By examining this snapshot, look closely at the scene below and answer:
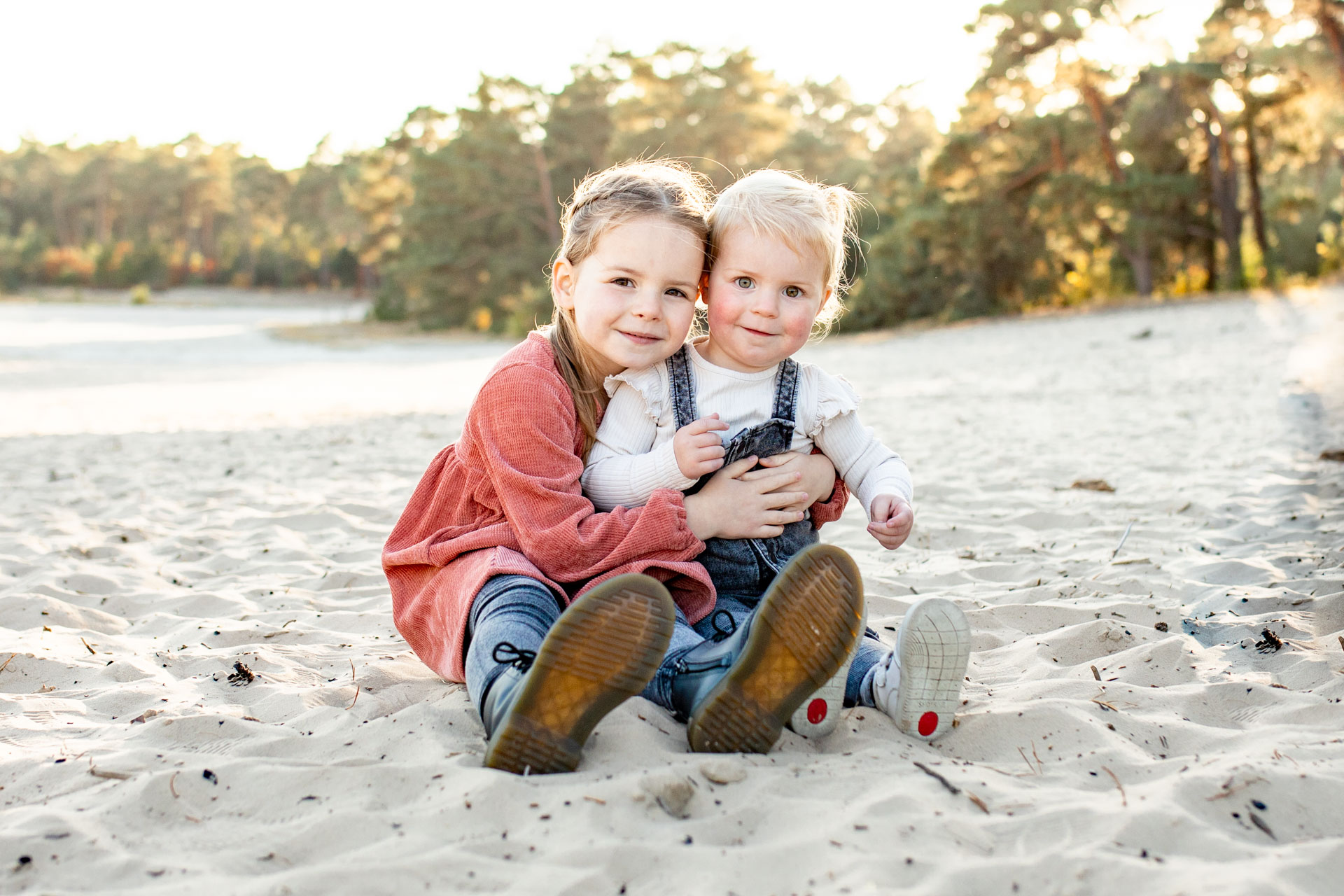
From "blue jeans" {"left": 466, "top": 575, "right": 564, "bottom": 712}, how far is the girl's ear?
2.19 feet

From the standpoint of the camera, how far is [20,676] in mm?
2398

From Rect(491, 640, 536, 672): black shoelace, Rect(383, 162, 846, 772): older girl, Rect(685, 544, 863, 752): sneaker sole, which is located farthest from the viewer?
Rect(383, 162, 846, 772): older girl

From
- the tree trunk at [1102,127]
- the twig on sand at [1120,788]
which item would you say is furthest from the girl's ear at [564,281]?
the tree trunk at [1102,127]

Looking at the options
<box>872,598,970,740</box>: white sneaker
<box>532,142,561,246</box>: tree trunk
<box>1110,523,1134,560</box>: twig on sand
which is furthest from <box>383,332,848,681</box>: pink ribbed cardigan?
<box>532,142,561,246</box>: tree trunk

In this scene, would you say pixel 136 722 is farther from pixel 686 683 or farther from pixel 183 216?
pixel 183 216

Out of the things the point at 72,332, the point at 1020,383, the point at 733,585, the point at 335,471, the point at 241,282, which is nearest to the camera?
the point at 733,585

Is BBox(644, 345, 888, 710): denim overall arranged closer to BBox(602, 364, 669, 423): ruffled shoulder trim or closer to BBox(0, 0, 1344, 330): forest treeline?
BBox(602, 364, 669, 423): ruffled shoulder trim

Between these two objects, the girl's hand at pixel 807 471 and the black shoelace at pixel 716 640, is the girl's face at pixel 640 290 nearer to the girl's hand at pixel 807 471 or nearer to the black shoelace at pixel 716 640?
the girl's hand at pixel 807 471

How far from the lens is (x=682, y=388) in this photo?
89.4 inches

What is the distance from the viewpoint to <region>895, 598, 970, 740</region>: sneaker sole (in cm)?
190

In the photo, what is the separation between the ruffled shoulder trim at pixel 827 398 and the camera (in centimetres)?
230

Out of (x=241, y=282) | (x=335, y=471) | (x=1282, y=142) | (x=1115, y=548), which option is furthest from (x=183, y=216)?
(x=1115, y=548)

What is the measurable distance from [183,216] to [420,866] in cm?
6257

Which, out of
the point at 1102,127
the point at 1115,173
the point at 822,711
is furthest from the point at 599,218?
the point at 1115,173
